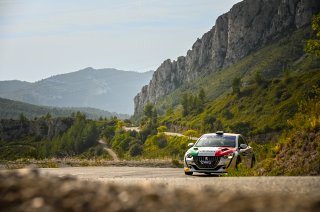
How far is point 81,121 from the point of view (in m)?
196

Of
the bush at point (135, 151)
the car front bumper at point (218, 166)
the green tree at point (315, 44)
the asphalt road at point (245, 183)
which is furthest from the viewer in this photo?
the bush at point (135, 151)

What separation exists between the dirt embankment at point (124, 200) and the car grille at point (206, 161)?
11975mm

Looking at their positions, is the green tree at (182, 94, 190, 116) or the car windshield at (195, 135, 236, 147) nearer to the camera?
the car windshield at (195, 135, 236, 147)

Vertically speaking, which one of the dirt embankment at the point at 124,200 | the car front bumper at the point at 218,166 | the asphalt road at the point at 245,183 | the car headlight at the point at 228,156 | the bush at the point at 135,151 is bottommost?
the bush at the point at 135,151

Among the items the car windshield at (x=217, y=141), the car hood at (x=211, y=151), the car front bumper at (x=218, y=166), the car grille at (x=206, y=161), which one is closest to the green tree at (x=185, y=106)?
the car windshield at (x=217, y=141)

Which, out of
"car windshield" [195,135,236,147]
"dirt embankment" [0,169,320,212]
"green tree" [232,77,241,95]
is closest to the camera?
"dirt embankment" [0,169,320,212]

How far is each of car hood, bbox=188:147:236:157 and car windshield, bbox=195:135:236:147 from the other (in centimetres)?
74

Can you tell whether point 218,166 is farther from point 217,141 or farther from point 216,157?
point 217,141

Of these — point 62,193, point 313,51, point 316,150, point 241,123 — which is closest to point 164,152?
point 241,123

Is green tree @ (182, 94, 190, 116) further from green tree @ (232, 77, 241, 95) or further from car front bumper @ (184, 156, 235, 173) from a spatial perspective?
car front bumper @ (184, 156, 235, 173)

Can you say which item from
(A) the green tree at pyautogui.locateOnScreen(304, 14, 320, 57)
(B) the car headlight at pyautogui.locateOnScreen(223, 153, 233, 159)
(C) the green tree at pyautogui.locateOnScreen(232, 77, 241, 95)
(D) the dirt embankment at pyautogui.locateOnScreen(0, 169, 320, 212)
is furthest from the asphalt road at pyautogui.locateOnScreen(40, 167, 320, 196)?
(C) the green tree at pyautogui.locateOnScreen(232, 77, 241, 95)

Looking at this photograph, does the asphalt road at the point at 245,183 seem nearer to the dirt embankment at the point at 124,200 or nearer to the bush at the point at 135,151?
the dirt embankment at the point at 124,200

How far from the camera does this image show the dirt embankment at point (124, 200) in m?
3.91

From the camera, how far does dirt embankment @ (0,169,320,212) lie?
154 inches
